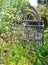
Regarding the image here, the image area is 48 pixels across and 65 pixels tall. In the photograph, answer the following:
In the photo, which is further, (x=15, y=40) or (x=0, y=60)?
(x=15, y=40)

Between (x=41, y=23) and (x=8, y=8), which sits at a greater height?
(x=8, y=8)

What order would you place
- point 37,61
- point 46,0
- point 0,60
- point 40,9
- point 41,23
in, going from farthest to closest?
point 46,0 → point 40,9 → point 41,23 → point 37,61 → point 0,60

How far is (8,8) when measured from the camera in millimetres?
9633

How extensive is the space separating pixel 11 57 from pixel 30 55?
1011 mm

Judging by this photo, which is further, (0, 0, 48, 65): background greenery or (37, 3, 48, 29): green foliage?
(37, 3, 48, 29): green foliage

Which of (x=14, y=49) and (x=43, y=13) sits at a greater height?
(x=14, y=49)

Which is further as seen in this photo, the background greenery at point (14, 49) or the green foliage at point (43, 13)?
the green foliage at point (43, 13)

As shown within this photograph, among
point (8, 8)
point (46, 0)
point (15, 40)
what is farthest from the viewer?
point (46, 0)

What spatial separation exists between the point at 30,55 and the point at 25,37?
1.55 meters

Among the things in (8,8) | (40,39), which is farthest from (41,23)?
(8,8)

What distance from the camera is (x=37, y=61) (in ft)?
27.2

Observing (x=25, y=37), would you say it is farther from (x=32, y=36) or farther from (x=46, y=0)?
(x=46, y=0)

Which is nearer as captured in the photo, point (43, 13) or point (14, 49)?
point (14, 49)

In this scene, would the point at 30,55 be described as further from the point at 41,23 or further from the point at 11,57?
the point at 41,23
